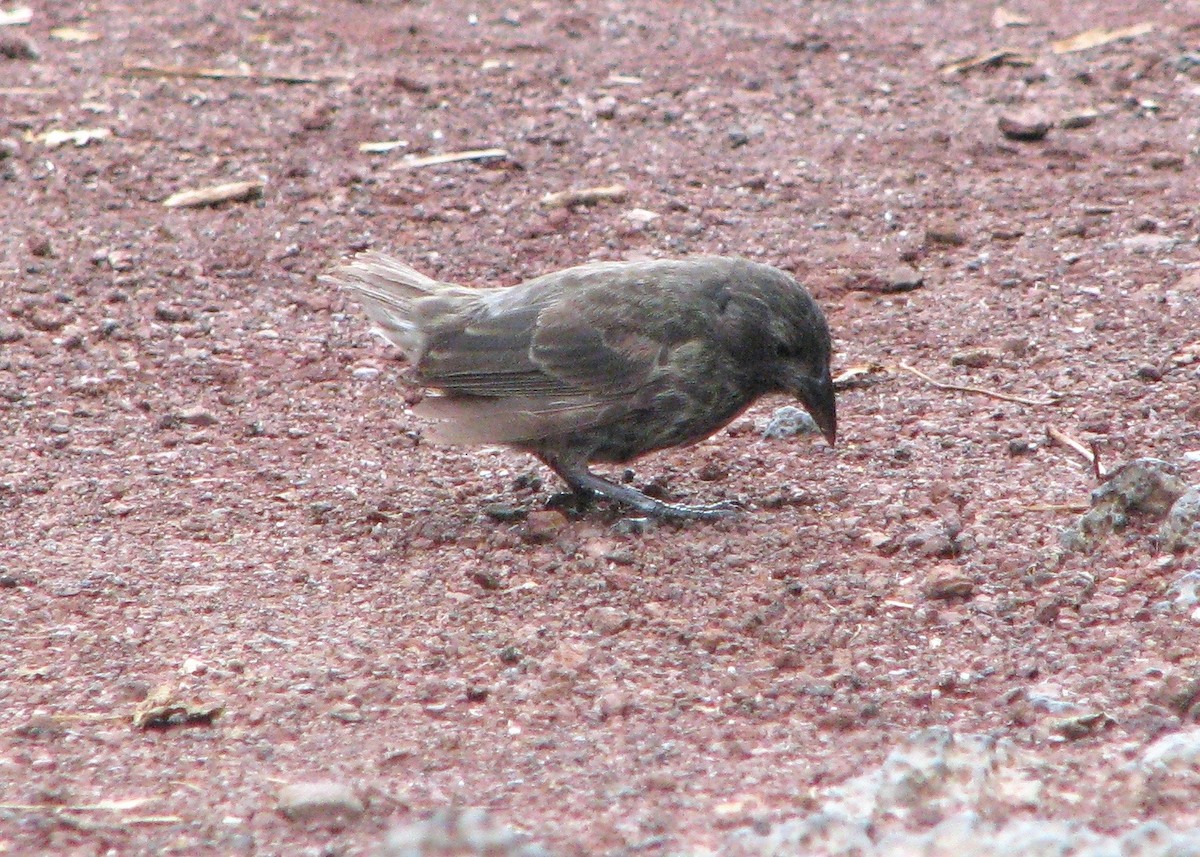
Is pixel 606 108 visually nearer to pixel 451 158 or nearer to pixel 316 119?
pixel 451 158

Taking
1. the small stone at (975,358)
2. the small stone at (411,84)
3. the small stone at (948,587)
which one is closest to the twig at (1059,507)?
the small stone at (948,587)

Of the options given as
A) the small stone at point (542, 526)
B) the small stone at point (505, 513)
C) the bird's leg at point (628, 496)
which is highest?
the bird's leg at point (628, 496)

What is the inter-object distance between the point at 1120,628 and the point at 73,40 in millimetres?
8188

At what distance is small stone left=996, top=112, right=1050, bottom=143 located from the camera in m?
8.73

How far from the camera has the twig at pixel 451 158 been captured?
339 inches

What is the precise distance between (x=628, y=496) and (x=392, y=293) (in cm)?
120

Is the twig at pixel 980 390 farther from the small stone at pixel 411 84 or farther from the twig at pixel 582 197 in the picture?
the small stone at pixel 411 84

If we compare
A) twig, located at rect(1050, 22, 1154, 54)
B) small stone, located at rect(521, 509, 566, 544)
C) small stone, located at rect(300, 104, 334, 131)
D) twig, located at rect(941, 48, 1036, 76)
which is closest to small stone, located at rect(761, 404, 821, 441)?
small stone, located at rect(521, 509, 566, 544)

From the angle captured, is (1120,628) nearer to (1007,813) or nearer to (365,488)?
(1007,813)

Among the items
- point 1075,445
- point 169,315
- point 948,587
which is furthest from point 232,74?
point 948,587

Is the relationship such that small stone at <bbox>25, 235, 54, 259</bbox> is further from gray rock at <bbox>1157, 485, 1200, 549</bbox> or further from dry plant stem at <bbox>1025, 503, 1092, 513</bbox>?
gray rock at <bbox>1157, 485, 1200, 549</bbox>

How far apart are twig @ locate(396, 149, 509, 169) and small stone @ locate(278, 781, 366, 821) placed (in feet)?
17.7

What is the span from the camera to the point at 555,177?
8.49 m

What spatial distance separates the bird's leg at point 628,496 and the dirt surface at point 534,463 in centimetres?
12
